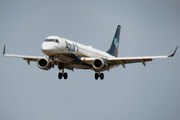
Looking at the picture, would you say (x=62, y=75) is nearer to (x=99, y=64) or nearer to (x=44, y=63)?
(x=44, y=63)

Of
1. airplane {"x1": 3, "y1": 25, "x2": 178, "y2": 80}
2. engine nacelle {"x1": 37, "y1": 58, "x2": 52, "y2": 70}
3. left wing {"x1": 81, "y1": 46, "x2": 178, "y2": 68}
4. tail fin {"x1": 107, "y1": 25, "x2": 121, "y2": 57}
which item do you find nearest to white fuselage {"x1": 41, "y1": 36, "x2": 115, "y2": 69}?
airplane {"x1": 3, "y1": 25, "x2": 178, "y2": 80}

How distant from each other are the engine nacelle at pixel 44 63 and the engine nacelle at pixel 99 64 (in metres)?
6.11

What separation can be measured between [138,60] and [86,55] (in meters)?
7.36

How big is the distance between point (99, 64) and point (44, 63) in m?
7.62

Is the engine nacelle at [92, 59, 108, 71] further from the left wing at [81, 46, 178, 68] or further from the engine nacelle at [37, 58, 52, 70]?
the engine nacelle at [37, 58, 52, 70]

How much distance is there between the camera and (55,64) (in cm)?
4644

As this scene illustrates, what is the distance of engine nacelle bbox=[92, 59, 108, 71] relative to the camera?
4309 centimetres

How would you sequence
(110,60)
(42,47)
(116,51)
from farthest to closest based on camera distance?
(116,51)
(110,60)
(42,47)

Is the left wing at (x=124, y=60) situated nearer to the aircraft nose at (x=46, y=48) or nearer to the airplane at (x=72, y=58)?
the airplane at (x=72, y=58)

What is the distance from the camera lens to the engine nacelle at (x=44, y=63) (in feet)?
142

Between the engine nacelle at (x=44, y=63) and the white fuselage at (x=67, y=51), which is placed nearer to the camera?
the white fuselage at (x=67, y=51)

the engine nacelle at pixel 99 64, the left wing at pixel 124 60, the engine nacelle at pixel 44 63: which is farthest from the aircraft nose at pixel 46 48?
the engine nacelle at pixel 99 64

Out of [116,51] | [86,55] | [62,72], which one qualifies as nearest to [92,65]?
[86,55]

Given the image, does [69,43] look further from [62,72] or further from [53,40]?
[62,72]
